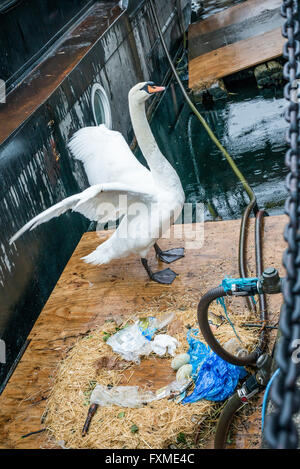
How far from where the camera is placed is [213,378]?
2.62m

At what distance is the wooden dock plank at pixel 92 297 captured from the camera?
119 inches

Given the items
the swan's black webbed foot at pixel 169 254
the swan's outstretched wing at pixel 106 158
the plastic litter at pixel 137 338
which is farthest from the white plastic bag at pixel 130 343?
the swan's outstretched wing at pixel 106 158

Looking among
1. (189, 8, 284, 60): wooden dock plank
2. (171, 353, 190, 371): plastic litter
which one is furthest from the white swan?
(189, 8, 284, 60): wooden dock plank

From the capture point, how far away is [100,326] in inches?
140

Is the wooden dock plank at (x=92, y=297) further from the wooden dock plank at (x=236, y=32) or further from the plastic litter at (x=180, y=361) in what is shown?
the wooden dock plank at (x=236, y=32)

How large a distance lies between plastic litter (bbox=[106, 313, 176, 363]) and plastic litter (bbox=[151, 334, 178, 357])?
0.05 feet

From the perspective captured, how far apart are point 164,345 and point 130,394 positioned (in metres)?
0.44

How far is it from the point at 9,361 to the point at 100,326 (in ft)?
4.56

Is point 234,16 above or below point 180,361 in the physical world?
above

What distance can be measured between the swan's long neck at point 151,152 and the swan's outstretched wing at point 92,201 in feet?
0.95

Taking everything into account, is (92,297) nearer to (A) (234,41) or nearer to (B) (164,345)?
(B) (164,345)

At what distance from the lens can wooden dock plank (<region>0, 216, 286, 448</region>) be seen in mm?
3025

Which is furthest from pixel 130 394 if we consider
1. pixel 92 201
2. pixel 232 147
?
pixel 232 147
